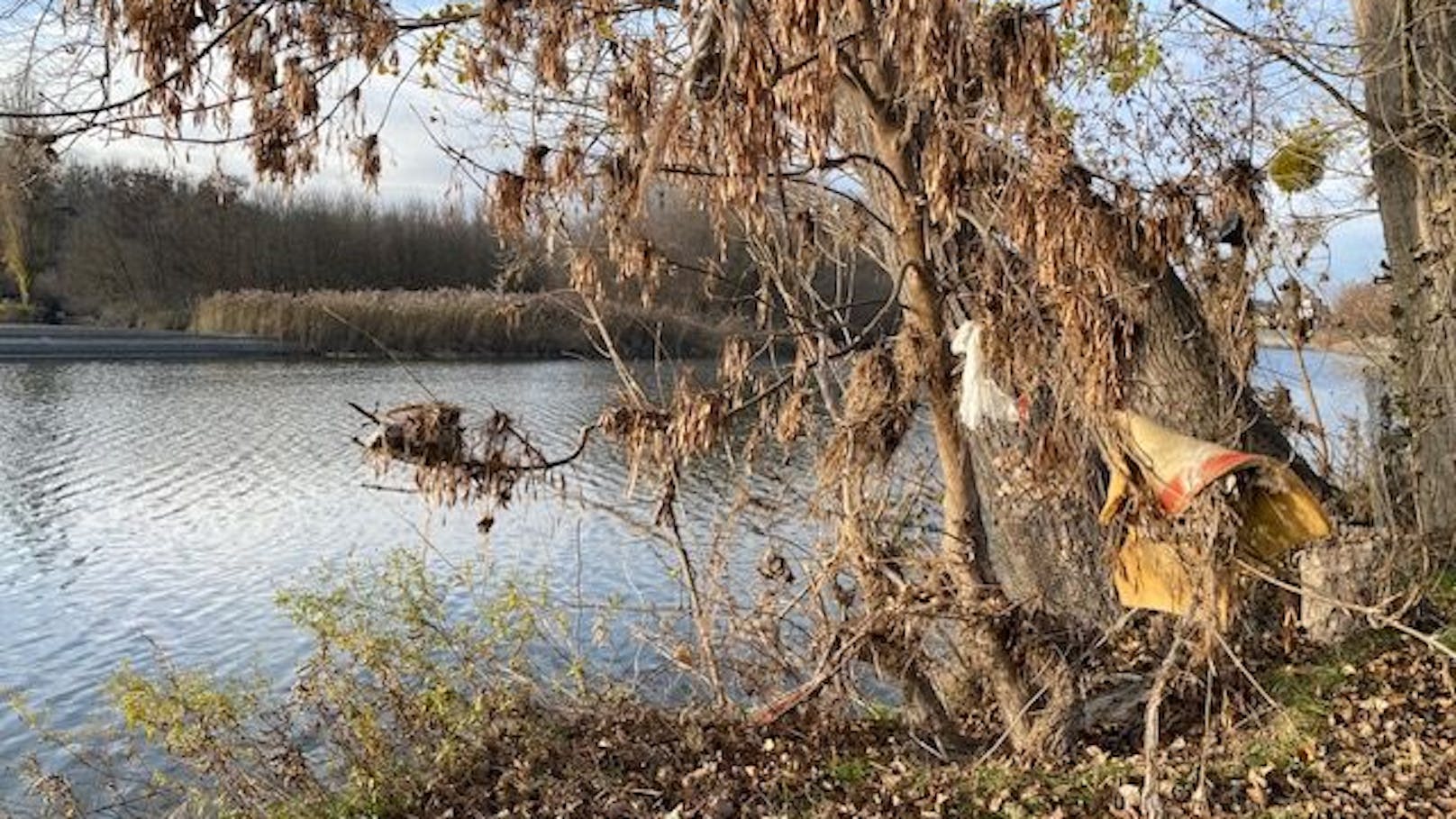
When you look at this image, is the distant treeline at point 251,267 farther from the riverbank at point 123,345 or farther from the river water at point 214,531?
the river water at point 214,531

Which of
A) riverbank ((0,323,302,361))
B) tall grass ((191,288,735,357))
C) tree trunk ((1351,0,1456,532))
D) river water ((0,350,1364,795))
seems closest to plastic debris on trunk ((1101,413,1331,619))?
river water ((0,350,1364,795))

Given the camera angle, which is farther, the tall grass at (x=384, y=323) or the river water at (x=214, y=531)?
the tall grass at (x=384, y=323)

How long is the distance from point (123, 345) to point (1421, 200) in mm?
30096

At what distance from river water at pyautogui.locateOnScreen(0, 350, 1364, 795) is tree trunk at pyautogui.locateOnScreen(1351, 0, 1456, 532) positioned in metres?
0.70

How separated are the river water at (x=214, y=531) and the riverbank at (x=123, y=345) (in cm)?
1073

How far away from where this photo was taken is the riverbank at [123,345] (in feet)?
95.7

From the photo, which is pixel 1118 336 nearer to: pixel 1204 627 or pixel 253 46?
pixel 1204 627

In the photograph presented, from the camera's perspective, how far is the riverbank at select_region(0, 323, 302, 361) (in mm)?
29172

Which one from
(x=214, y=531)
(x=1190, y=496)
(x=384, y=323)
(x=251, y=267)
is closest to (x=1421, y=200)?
(x=1190, y=496)

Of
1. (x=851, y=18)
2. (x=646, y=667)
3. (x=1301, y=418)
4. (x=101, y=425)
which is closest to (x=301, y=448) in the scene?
(x=101, y=425)

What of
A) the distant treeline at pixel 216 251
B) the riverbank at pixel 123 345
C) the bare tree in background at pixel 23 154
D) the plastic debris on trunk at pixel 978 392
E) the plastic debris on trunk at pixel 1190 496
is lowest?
the riverbank at pixel 123 345

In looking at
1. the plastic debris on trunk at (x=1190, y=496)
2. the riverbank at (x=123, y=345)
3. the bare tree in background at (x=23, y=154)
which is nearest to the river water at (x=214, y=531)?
the bare tree in background at (x=23, y=154)

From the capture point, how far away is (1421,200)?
20.7 feet

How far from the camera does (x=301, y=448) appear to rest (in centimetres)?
1582
